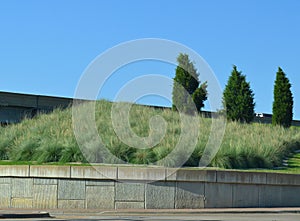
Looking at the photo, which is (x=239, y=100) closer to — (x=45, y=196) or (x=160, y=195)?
(x=160, y=195)

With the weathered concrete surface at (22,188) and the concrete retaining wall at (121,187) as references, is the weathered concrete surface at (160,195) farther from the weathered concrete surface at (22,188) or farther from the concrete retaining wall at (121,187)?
the weathered concrete surface at (22,188)

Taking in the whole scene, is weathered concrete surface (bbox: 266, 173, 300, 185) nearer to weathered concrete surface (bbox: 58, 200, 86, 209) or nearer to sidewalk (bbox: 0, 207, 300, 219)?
sidewalk (bbox: 0, 207, 300, 219)

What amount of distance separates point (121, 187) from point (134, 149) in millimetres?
3399

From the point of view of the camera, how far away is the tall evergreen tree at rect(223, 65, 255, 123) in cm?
3738

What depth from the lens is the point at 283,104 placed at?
37.1 metres

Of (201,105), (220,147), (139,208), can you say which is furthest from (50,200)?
(201,105)

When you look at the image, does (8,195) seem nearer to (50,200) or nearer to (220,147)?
(50,200)

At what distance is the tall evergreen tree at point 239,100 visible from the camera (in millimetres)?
37375

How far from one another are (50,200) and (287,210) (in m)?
8.34

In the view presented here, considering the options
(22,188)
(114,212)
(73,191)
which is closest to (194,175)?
(114,212)

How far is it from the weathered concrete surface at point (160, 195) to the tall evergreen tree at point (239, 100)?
16.4 meters

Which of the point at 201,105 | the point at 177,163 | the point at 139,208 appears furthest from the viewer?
the point at 201,105

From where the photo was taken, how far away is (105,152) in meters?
23.7

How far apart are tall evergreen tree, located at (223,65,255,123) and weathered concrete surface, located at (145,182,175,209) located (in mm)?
16433
